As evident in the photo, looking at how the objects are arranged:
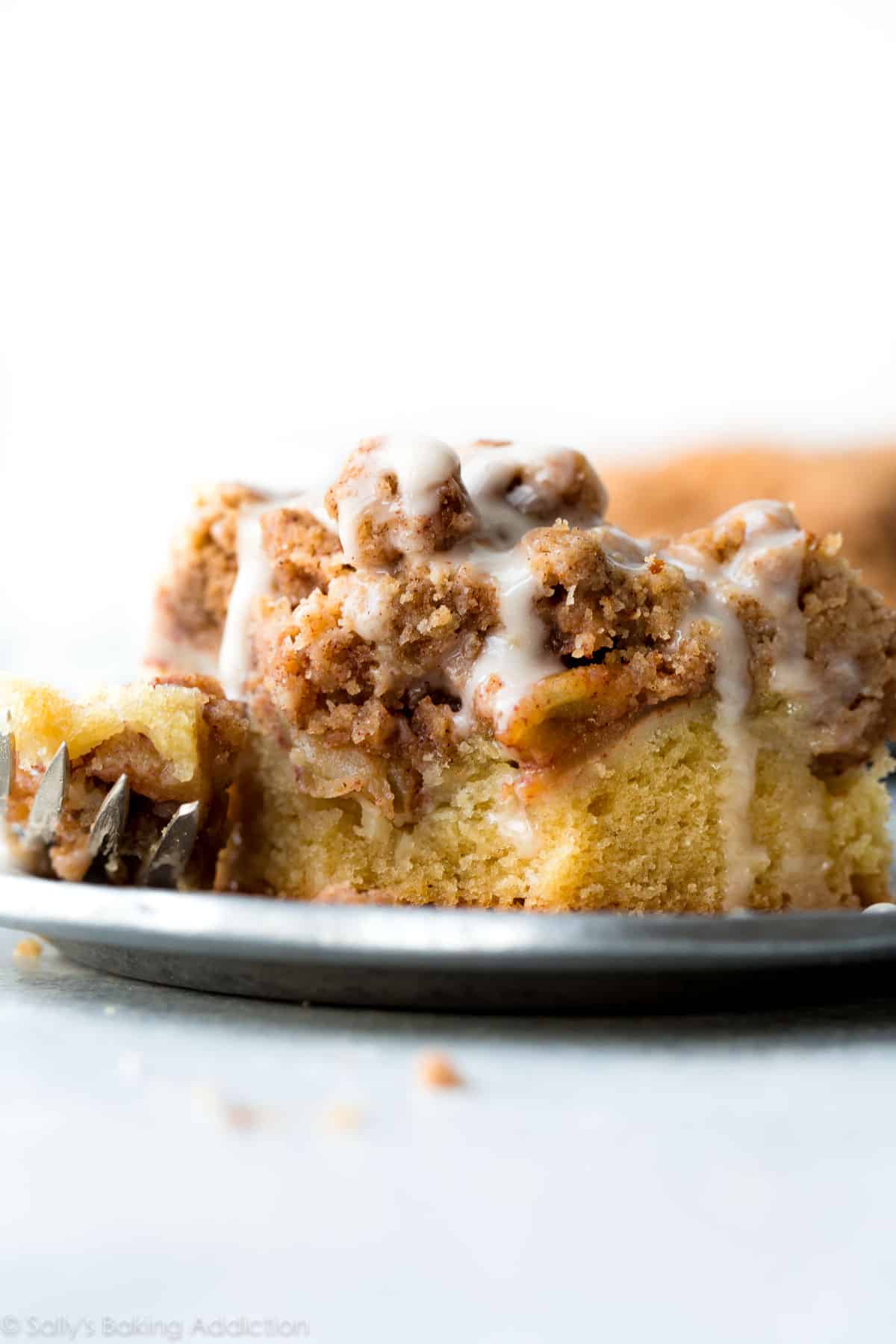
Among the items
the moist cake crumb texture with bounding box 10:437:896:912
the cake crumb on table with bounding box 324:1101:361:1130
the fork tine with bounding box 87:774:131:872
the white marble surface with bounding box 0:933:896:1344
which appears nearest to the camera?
the white marble surface with bounding box 0:933:896:1344

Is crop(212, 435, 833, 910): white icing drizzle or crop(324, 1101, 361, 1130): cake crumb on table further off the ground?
crop(212, 435, 833, 910): white icing drizzle

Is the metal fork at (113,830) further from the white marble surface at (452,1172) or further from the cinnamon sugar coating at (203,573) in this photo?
the cinnamon sugar coating at (203,573)

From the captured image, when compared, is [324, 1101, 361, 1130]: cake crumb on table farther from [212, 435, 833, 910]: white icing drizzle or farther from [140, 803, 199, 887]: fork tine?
[212, 435, 833, 910]: white icing drizzle

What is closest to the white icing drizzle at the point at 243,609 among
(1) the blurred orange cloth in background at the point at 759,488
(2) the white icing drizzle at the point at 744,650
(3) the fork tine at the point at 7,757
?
(3) the fork tine at the point at 7,757

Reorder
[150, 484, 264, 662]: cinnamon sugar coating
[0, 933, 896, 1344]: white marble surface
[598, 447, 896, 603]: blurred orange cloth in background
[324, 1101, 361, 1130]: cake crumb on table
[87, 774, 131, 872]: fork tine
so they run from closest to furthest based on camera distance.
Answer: [0, 933, 896, 1344]: white marble surface → [324, 1101, 361, 1130]: cake crumb on table → [87, 774, 131, 872]: fork tine → [150, 484, 264, 662]: cinnamon sugar coating → [598, 447, 896, 603]: blurred orange cloth in background

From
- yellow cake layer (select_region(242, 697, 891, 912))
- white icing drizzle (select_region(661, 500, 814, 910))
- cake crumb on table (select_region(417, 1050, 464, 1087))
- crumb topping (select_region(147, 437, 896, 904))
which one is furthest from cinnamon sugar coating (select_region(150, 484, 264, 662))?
cake crumb on table (select_region(417, 1050, 464, 1087))

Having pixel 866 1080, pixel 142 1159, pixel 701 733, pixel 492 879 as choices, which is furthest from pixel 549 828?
pixel 142 1159

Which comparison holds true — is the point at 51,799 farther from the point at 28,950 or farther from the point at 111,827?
the point at 28,950

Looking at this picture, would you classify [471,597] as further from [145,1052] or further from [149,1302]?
[149,1302]
